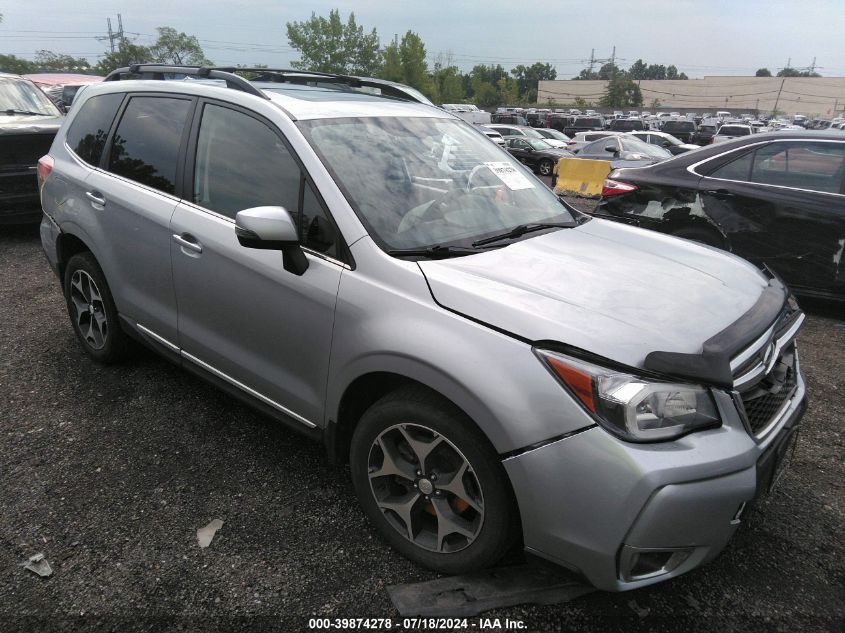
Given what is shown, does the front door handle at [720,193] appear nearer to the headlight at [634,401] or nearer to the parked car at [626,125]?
the headlight at [634,401]

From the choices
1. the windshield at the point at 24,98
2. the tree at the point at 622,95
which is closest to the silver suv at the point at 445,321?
the windshield at the point at 24,98

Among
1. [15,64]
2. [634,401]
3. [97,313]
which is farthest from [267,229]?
[15,64]

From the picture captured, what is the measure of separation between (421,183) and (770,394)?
5.27 feet

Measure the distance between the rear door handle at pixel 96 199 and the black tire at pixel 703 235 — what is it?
183 inches

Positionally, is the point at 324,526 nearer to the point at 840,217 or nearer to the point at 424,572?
the point at 424,572

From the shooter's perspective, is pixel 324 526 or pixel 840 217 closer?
pixel 324 526

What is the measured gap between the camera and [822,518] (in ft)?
8.84

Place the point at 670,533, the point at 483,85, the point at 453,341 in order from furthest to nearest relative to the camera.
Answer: the point at 483,85, the point at 453,341, the point at 670,533

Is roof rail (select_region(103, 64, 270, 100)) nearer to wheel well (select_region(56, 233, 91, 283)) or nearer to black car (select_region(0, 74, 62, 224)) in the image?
wheel well (select_region(56, 233, 91, 283))

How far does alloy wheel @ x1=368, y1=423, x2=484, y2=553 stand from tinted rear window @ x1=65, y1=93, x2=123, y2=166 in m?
2.66

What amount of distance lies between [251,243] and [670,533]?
5.81 feet

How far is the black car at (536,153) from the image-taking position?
18.8 meters

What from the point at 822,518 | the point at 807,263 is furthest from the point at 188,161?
the point at 807,263

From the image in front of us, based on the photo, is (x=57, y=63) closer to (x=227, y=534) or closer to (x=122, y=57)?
(x=122, y=57)
